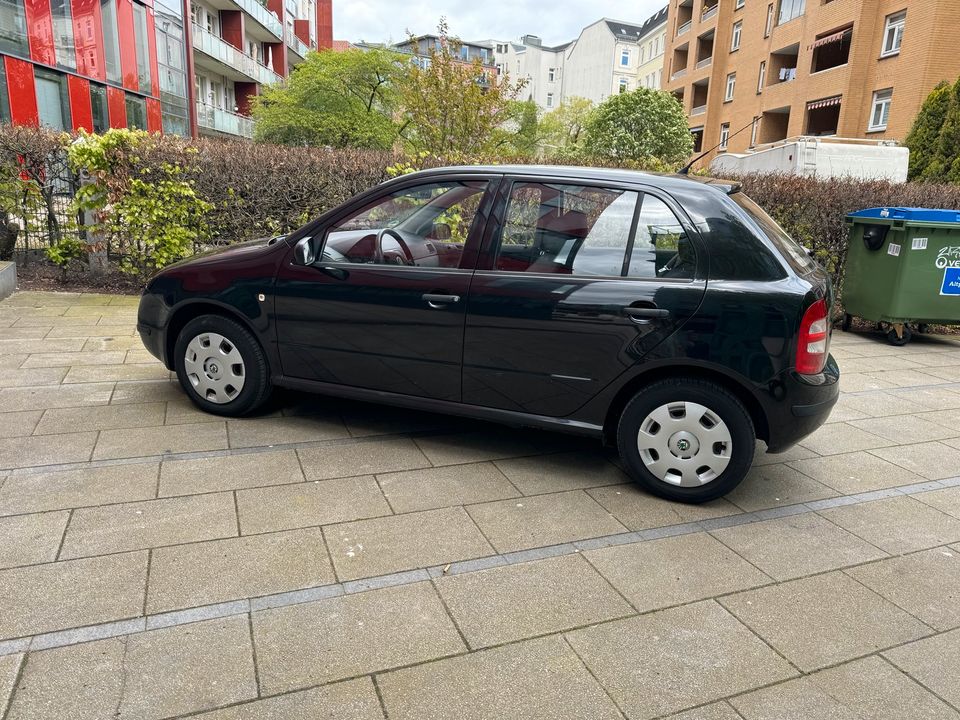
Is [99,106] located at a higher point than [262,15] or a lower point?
lower

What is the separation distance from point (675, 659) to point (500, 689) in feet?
2.17

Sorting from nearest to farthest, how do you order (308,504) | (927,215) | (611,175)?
(308,504) < (611,175) < (927,215)

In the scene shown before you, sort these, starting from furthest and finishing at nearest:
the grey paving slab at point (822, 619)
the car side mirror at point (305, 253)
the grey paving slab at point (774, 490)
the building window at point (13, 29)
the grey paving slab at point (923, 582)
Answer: the building window at point (13, 29), the car side mirror at point (305, 253), the grey paving slab at point (774, 490), the grey paving slab at point (923, 582), the grey paving slab at point (822, 619)

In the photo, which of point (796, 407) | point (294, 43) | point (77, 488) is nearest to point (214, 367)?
point (77, 488)

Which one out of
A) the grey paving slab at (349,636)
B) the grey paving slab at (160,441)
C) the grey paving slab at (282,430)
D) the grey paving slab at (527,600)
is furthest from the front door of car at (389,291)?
the grey paving slab at (349,636)

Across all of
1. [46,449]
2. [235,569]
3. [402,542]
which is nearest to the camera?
[235,569]

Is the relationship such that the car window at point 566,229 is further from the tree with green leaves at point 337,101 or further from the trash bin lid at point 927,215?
the tree with green leaves at point 337,101

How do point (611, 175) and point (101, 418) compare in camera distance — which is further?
point (101, 418)

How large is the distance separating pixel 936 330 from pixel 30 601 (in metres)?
10.3

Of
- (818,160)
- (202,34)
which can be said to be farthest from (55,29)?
(818,160)

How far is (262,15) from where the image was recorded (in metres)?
37.8

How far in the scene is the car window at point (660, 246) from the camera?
142 inches

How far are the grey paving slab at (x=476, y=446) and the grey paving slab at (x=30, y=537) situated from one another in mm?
1909

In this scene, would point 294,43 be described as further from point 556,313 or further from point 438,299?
point 556,313
